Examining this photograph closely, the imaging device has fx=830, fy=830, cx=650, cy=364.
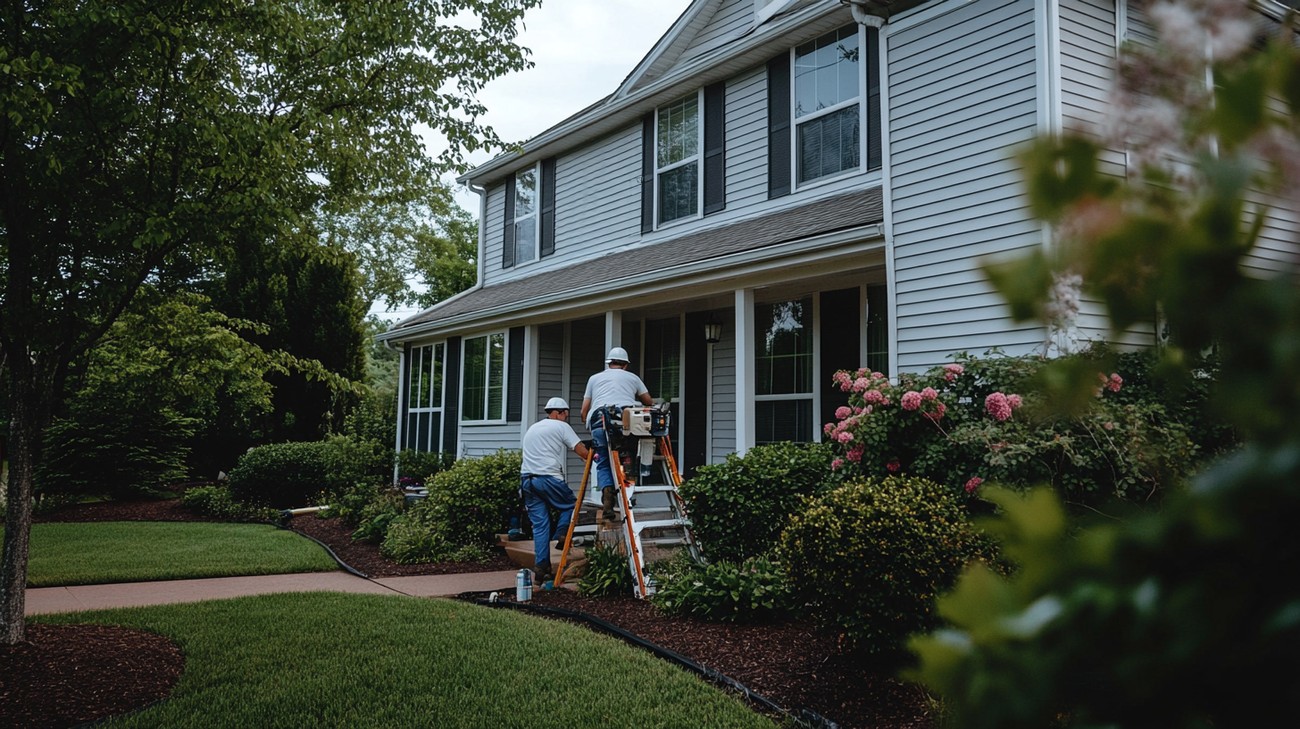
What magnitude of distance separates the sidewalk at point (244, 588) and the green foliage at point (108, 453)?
866 cm

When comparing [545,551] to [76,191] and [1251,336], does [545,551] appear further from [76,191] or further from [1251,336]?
[1251,336]

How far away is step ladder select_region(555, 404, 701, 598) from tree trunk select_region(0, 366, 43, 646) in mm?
4159

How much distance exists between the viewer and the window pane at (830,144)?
31.5 ft

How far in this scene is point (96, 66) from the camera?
16.4 ft

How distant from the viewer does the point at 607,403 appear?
27.7 feet

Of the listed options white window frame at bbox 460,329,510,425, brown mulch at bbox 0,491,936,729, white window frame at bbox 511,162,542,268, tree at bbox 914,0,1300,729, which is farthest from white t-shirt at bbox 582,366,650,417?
tree at bbox 914,0,1300,729

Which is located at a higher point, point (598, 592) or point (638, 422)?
point (638, 422)

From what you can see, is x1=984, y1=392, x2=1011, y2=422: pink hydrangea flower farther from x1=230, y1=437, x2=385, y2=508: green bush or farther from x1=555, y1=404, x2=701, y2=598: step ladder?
x1=230, y1=437, x2=385, y2=508: green bush

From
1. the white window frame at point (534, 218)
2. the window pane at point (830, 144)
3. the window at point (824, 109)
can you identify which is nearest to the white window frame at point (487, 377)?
the white window frame at point (534, 218)

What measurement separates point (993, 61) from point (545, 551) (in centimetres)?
611

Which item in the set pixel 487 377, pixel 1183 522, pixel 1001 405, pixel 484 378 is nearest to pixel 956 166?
pixel 1001 405

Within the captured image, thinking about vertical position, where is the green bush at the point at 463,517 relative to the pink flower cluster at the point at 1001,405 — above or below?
below

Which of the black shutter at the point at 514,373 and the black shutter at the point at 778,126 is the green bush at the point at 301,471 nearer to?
the black shutter at the point at 514,373

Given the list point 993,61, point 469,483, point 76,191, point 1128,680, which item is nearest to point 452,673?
point 76,191
